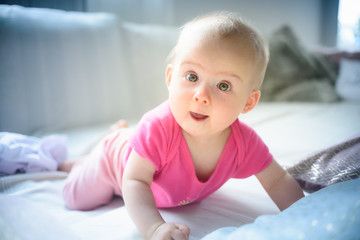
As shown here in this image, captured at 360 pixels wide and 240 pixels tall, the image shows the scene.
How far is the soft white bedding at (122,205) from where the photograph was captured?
0.58m

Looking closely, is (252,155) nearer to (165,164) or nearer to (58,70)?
(165,164)

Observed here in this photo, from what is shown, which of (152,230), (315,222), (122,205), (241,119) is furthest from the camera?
(241,119)

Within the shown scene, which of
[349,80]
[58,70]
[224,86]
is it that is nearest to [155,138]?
[224,86]

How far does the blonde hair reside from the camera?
0.60 m

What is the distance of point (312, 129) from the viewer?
1470 millimetres

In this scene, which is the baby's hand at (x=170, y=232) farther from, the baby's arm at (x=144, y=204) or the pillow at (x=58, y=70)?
the pillow at (x=58, y=70)

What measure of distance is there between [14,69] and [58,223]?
3.13ft

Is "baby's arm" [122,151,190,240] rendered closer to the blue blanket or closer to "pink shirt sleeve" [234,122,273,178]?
the blue blanket

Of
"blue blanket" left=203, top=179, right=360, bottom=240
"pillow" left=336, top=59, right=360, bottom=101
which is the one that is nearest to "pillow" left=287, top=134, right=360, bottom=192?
"blue blanket" left=203, top=179, right=360, bottom=240

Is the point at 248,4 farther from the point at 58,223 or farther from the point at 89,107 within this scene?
the point at 58,223

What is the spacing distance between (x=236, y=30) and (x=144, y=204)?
1.30 ft

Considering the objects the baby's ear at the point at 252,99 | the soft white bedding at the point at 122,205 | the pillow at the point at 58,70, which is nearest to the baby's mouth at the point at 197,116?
the baby's ear at the point at 252,99

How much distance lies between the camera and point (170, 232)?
523 mm

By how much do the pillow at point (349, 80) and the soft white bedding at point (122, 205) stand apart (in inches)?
30.5
